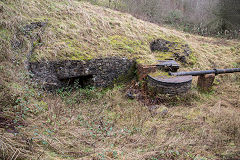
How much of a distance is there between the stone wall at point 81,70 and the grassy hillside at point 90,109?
0.86 ft

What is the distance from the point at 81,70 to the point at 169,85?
305 cm

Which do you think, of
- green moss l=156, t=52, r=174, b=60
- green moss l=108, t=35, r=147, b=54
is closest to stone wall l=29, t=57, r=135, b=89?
green moss l=108, t=35, r=147, b=54

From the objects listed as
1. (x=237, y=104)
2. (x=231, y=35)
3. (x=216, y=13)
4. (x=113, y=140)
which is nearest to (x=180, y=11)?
(x=216, y=13)

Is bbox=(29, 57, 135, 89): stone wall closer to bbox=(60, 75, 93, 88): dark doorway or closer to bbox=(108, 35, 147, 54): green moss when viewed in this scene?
bbox=(60, 75, 93, 88): dark doorway

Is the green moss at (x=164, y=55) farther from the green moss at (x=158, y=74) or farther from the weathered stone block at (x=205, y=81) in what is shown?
the weathered stone block at (x=205, y=81)

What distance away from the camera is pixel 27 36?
4.94 meters

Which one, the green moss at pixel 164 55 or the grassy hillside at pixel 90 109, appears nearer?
the grassy hillside at pixel 90 109

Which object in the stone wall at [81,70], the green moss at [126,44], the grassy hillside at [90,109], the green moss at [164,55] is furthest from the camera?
the green moss at [164,55]

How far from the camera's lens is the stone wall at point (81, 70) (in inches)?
188

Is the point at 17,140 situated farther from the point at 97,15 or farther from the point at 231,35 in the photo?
the point at 231,35

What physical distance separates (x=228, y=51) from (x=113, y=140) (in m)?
10.4

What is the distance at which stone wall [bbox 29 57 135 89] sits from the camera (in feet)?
15.6

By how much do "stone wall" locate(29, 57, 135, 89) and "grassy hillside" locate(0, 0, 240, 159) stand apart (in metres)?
0.26

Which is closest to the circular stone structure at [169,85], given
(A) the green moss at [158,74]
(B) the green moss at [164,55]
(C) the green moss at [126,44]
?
(A) the green moss at [158,74]
